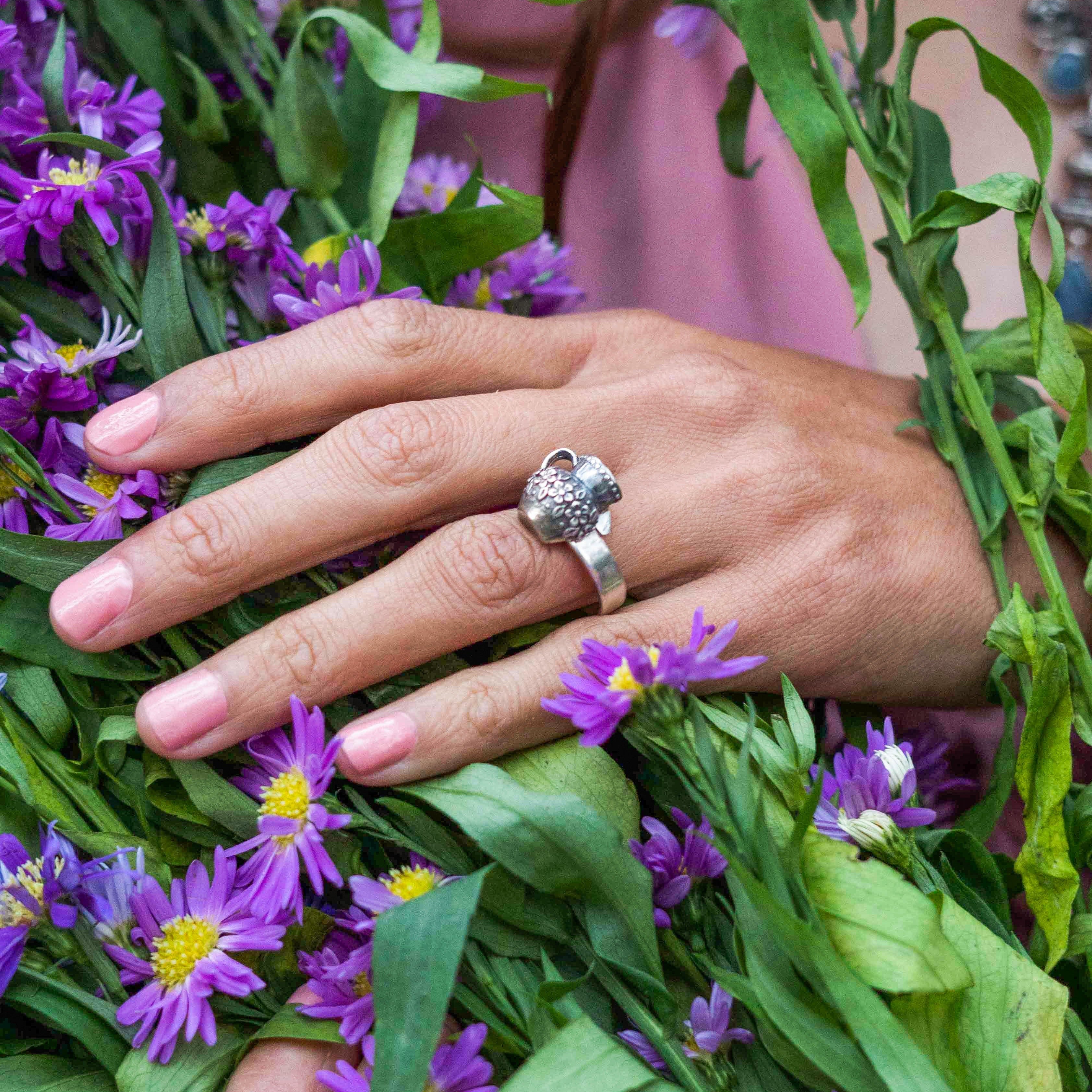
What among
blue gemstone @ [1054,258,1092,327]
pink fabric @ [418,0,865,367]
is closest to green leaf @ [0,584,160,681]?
pink fabric @ [418,0,865,367]

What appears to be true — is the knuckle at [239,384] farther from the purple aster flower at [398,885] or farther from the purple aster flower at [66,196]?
the purple aster flower at [398,885]

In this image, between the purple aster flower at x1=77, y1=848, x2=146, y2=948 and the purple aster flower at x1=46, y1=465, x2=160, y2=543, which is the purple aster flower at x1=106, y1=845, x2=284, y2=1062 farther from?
the purple aster flower at x1=46, y1=465, x2=160, y2=543

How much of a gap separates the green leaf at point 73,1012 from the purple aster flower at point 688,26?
57cm

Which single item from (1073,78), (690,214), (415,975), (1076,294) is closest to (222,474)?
(415,975)

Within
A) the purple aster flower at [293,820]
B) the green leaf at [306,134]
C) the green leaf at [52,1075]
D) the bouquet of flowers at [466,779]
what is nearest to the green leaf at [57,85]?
the bouquet of flowers at [466,779]

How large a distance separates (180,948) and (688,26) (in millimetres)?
557

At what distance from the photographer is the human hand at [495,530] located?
424mm

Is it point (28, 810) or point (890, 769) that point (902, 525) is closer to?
point (890, 769)

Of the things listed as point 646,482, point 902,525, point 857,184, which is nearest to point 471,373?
point 646,482

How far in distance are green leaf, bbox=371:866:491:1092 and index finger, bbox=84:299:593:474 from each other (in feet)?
0.76

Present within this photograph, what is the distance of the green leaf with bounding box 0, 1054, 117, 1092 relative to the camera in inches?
15.2

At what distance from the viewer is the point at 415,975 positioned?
0.33 metres

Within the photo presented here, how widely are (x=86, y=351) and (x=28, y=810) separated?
20 cm

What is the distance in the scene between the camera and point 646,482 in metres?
0.51
